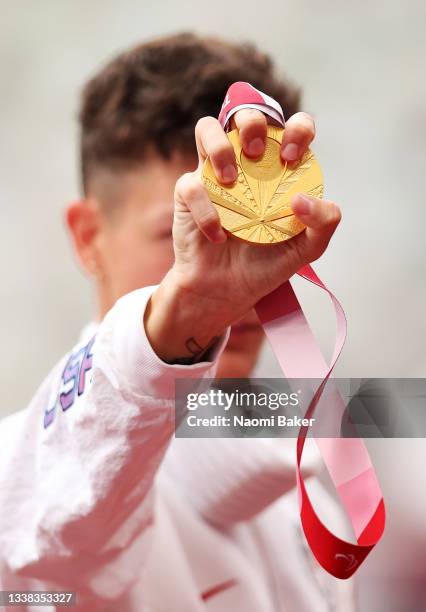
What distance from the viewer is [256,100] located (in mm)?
297

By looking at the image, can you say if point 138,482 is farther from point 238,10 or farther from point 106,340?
point 238,10

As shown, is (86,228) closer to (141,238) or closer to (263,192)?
(141,238)

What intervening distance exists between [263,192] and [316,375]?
0.08m

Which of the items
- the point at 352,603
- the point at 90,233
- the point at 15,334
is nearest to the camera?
the point at 352,603

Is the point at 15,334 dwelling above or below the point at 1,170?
below

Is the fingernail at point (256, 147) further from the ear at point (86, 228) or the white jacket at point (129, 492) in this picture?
the ear at point (86, 228)

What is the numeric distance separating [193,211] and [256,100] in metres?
0.05

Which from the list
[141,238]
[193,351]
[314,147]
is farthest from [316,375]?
[314,147]

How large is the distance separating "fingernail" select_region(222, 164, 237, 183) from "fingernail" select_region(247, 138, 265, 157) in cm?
1

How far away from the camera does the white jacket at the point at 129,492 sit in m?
0.32

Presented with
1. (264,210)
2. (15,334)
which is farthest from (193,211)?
(15,334)

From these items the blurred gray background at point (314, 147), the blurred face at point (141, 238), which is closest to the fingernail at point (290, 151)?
the blurred face at point (141, 238)

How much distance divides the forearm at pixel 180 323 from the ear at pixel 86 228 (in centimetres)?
36

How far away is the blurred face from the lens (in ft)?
1.92
